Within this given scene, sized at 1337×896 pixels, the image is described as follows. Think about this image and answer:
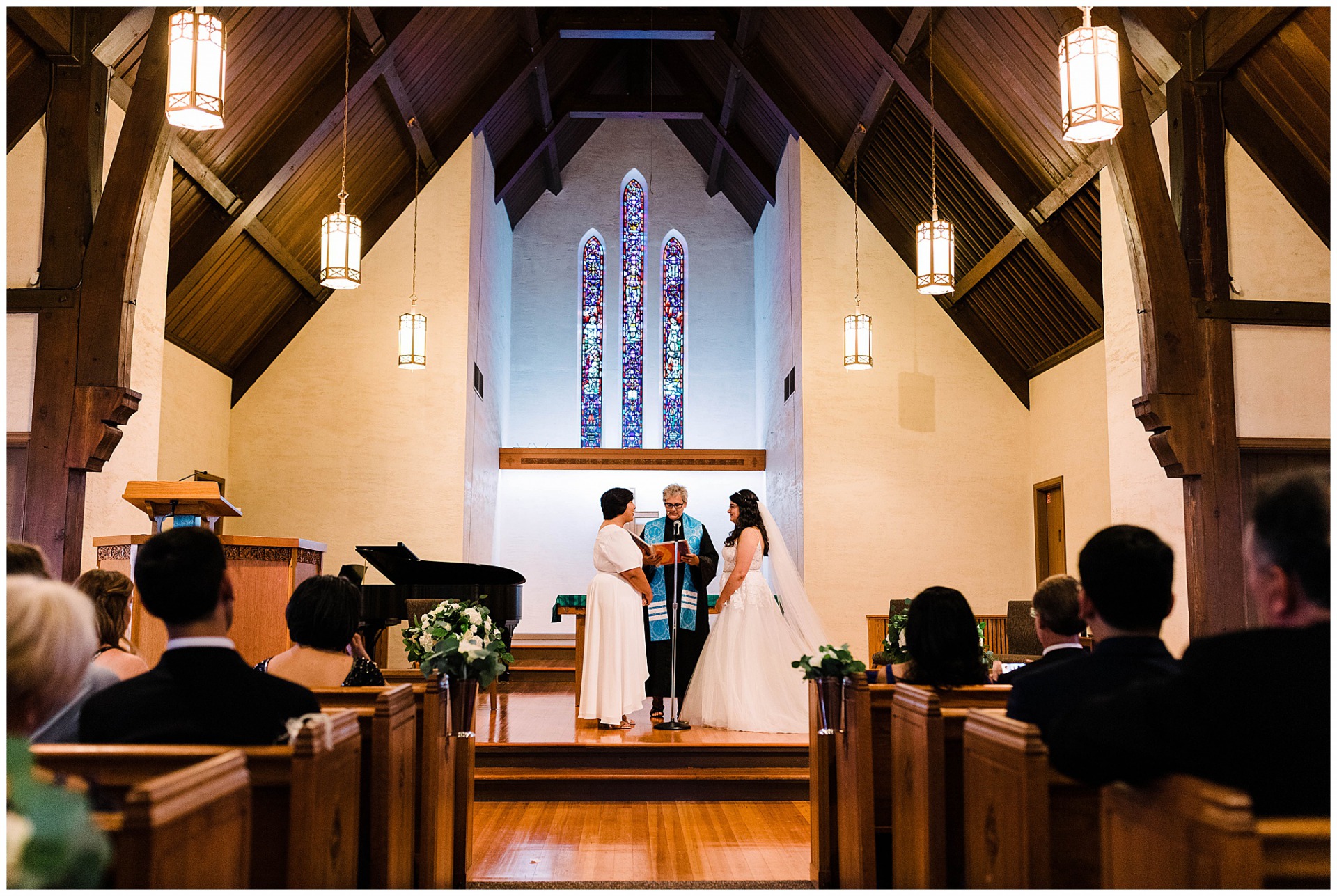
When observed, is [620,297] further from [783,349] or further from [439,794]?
[439,794]

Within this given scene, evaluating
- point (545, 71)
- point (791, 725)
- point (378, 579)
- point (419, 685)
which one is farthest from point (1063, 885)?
point (545, 71)

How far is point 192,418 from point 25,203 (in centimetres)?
338

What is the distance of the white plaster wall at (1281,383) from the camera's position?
17.9 feet

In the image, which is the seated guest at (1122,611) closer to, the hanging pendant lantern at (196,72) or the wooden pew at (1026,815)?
the wooden pew at (1026,815)

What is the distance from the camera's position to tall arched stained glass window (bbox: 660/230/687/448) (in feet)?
44.0

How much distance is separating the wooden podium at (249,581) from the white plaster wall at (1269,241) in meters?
5.45

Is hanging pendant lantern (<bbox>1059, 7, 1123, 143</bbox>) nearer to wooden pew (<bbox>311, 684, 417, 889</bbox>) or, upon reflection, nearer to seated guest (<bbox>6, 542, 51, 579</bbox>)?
wooden pew (<bbox>311, 684, 417, 889</bbox>)

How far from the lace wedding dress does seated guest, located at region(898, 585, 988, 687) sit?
10.5 ft

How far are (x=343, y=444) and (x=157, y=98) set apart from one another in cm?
463

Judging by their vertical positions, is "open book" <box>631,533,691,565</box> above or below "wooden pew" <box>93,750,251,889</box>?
above

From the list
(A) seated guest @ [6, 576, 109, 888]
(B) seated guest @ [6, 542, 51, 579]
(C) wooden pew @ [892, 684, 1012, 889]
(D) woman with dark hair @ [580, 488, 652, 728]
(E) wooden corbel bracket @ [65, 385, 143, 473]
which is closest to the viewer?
(A) seated guest @ [6, 576, 109, 888]

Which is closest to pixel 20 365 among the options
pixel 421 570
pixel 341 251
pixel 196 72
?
pixel 341 251

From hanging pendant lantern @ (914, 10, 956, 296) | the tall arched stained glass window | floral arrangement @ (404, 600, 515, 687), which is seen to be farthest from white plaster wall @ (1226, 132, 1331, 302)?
the tall arched stained glass window

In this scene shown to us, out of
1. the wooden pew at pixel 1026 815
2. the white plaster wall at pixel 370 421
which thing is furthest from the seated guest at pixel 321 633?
the white plaster wall at pixel 370 421
